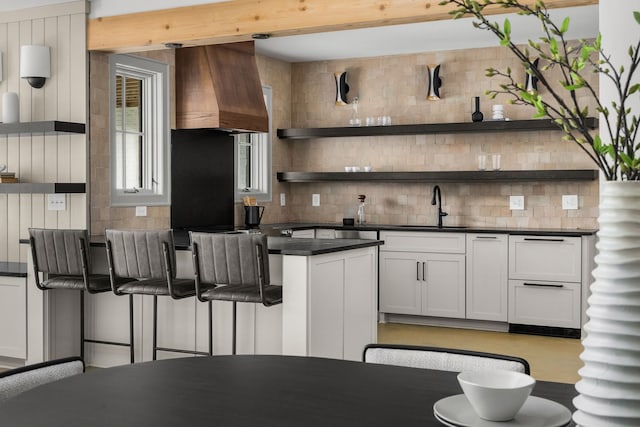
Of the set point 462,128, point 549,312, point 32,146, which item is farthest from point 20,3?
point 549,312

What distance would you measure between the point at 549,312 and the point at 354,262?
241cm

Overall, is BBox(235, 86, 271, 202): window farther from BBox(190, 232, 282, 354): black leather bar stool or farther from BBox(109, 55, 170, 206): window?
BBox(190, 232, 282, 354): black leather bar stool

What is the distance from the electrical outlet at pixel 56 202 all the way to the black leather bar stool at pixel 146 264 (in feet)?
3.24

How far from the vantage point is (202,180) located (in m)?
6.80

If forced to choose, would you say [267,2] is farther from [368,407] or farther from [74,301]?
[368,407]

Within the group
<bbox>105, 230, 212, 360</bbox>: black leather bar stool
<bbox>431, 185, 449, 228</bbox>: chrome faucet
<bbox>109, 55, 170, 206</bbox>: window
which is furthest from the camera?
<bbox>431, 185, 449, 228</bbox>: chrome faucet

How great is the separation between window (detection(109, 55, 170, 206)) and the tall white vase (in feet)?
16.3

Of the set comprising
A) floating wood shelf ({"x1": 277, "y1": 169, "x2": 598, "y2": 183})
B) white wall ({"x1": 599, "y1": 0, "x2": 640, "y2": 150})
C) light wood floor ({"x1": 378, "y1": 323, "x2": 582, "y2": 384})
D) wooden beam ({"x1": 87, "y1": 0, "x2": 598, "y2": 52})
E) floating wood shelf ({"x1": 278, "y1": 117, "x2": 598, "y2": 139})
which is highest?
wooden beam ({"x1": 87, "y1": 0, "x2": 598, "y2": 52})

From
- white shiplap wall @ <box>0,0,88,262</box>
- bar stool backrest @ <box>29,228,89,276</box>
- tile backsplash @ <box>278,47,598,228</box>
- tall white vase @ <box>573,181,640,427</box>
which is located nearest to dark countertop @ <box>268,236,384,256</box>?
bar stool backrest @ <box>29,228,89,276</box>

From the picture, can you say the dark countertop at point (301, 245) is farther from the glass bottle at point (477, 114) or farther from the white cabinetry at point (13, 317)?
the glass bottle at point (477, 114)

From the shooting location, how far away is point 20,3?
17.9 feet

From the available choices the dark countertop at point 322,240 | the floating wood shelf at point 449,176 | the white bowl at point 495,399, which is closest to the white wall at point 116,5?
the dark countertop at point 322,240

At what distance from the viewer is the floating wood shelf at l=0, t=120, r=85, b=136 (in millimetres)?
5074

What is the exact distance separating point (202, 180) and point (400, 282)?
2.00 metres
